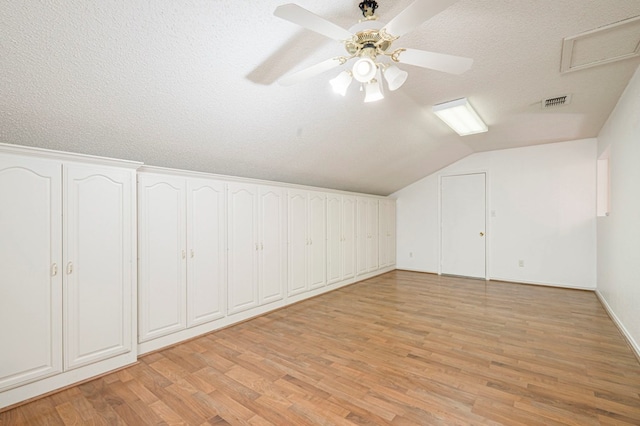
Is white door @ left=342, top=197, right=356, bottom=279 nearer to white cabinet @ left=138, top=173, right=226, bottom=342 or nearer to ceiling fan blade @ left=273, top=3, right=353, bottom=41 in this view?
white cabinet @ left=138, top=173, right=226, bottom=342

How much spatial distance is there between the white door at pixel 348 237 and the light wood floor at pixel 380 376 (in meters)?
1.70

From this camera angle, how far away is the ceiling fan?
126cm

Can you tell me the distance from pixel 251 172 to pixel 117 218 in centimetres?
163

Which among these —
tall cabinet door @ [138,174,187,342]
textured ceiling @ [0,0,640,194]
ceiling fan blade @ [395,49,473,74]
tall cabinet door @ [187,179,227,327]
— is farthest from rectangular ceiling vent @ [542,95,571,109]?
tall cabinet door @ [138,174,187,342]

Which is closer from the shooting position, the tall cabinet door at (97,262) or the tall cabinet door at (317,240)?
the tall cabinet door at (97,262)

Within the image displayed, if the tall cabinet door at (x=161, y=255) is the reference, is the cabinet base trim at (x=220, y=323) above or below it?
below

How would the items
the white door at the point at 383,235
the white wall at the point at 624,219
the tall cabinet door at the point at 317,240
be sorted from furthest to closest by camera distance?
the white door at the point at 383,235 < the tall cabinet door at the point at 317,240 < the white wall at the point at 624,219

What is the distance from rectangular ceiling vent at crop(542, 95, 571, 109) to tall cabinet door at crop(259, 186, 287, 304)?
344 cm

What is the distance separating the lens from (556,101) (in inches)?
130

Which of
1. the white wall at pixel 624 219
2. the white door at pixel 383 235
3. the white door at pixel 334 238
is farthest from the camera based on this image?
the white door at pixel 383 235

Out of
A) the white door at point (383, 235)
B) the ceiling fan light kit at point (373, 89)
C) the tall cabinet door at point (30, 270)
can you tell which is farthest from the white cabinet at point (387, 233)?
the tall cabinet door at point (30, 270)

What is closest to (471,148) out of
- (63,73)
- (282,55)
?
(282,55)

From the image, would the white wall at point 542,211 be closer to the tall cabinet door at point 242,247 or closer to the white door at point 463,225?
the white door at point 463,225

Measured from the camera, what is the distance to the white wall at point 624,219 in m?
2.68
